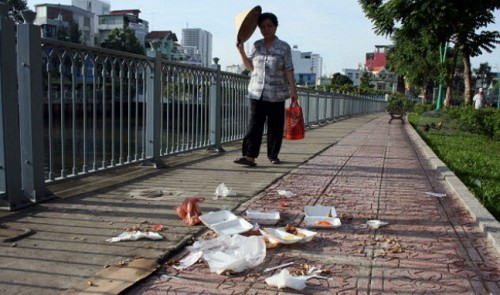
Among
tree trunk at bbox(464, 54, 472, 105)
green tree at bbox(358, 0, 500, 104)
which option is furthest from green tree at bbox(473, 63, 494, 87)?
green tree at bbox(358, 0, 500, 104)

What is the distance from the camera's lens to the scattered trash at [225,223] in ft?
10.1

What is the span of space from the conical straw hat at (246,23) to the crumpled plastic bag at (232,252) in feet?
11.7

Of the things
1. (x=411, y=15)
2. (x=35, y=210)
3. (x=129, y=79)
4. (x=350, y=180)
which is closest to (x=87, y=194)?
(x=35, y=210)

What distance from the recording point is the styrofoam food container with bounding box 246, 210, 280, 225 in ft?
11.0

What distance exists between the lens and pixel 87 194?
13.4 feet

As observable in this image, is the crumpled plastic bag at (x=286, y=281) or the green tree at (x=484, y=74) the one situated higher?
the green tree at (x=484, y=74)

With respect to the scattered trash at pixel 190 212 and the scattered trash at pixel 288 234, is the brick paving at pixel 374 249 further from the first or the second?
the scattered trash at pixel 190 212

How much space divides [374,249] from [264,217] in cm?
86

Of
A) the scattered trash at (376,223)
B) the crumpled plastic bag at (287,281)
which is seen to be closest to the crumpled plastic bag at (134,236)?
the crumpled plastic bag at (287,281)

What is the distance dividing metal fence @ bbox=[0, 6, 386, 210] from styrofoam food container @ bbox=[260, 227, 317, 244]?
6.27 feet

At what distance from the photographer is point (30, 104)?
361 centimetres

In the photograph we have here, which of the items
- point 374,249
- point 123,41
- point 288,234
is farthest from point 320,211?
point 123,41

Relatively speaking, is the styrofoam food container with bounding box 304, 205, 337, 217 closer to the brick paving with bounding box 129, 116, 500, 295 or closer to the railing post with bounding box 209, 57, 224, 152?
the brick paving with bounding box 129, 116, 500, 295

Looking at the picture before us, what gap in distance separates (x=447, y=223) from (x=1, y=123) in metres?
3.34
